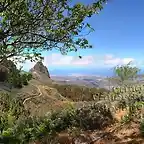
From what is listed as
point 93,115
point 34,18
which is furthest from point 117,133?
point 34,18

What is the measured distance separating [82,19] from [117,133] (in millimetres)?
4994

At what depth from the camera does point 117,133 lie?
13.4 meters

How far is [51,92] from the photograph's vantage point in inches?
1665

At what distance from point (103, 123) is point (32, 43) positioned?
15.9ft

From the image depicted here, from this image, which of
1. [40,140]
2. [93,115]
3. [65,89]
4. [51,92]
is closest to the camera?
[40,140]

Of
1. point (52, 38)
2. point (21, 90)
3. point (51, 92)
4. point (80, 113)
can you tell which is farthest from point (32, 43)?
point (51, 92)

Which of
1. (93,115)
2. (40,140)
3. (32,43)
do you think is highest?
(32,43)

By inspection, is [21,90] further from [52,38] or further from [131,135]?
[131,135]

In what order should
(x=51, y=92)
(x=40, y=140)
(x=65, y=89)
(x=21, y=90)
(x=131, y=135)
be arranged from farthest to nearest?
(x=65, y=89) < (x=51, y=92) < (x=21, y=90) < (x=40, y=140) < (x=131, y=135)

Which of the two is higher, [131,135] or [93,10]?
[93,10]

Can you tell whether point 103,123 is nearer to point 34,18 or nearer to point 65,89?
point 34,18

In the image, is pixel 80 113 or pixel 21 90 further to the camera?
pixel 21 90

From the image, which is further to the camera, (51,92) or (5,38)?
(51,92)

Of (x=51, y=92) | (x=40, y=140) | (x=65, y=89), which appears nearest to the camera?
(x=40, y=140)
